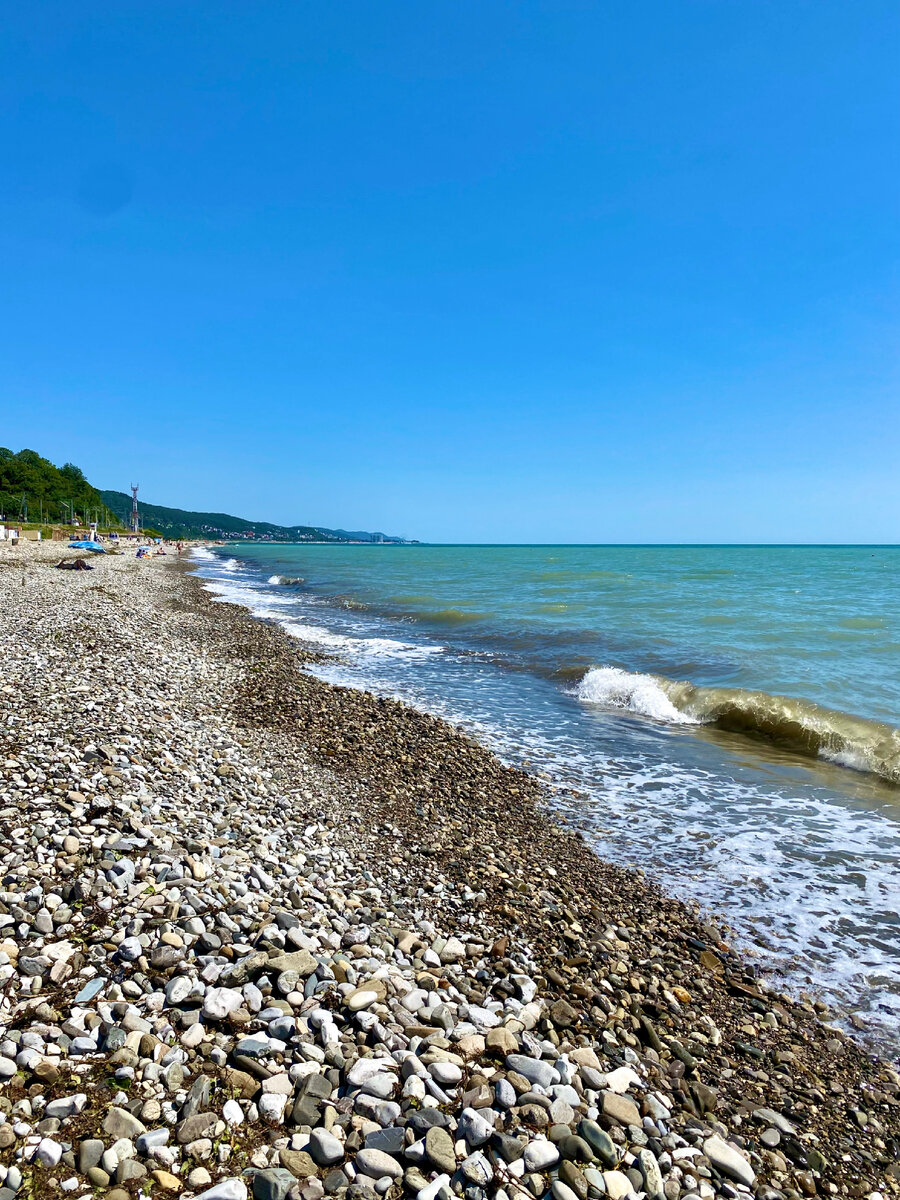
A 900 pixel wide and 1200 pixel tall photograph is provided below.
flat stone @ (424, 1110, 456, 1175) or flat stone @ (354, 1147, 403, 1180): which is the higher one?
flat stone @ (354, 1147, 403, 1180)

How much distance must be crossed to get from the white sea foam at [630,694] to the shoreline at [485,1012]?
301 inches

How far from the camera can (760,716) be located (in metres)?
14.4

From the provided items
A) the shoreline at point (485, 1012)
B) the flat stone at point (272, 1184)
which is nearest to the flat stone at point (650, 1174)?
the shoreline at point (485, 1012)

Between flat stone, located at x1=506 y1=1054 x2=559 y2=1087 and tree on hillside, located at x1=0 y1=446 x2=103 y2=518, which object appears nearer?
flat stone, located at x1=506 y1=1054 x2=559 y2=1087

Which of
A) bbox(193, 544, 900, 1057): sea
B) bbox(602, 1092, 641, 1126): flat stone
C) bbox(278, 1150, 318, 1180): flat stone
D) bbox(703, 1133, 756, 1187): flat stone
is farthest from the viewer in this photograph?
bbox(193, 544, 900, 1057): sea

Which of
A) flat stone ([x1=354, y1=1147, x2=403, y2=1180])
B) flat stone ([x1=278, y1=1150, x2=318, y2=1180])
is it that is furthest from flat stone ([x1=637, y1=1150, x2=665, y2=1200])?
flat stone ([x1=278, y1=1150, x2=318, y2=1180])

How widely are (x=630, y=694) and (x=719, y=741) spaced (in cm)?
309

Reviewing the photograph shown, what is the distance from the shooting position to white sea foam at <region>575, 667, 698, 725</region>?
15.4 metres

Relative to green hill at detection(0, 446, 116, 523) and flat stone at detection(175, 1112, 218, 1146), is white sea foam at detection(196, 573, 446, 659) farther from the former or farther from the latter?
green hill at detection(0, 446, 116, 523)

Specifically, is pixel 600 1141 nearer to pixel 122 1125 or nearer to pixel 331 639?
pixel 122 1125

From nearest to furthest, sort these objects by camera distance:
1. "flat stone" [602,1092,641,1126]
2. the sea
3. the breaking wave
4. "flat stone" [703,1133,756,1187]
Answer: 1. "flat stone" [703,1133,756,1187]
2. "flat stone" [602,1092,641,1126]
3. the sea
4. the breaking wave

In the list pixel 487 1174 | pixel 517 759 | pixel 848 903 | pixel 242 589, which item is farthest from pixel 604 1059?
pixel 242 589

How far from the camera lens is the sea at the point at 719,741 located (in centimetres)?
659

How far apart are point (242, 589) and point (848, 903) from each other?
46.2m
